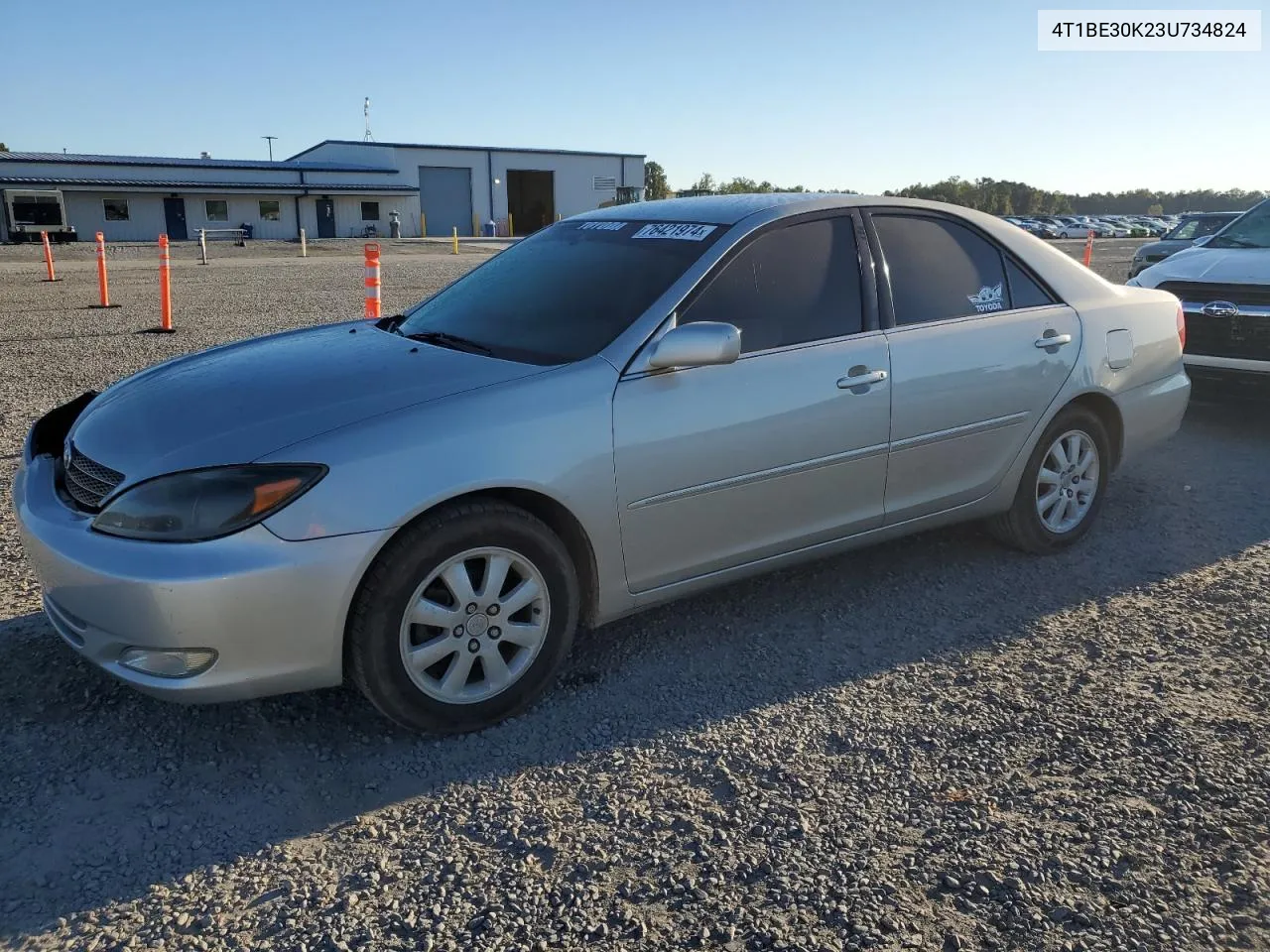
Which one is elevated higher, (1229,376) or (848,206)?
(848,206)

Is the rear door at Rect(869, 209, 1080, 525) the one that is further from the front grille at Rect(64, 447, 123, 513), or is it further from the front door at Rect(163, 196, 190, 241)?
the front door at Rect(163, 196, 190, 241)

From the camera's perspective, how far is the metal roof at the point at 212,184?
45.0 metres

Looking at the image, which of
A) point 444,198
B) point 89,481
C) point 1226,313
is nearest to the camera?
point 89,481

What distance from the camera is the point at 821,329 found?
12.8 feet

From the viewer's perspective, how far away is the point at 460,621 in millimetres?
3119

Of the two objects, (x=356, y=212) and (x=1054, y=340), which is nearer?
(x=1054, y=340)

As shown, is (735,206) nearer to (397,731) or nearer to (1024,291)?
(1024,291)

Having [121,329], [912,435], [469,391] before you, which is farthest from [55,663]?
[121,329]

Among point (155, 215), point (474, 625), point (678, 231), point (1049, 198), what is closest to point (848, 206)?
point (678, 231)

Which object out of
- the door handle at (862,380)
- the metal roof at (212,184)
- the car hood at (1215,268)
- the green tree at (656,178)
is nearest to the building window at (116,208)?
the metal roof at (212,184)

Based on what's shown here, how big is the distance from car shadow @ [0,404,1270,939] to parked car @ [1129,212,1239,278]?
42.5 feet

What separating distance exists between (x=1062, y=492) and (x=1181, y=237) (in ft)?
48.3

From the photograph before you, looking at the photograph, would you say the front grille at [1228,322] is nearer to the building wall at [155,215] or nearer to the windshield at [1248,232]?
the windshield at [1248,232]

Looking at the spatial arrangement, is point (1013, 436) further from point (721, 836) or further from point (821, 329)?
point (721, 836)
